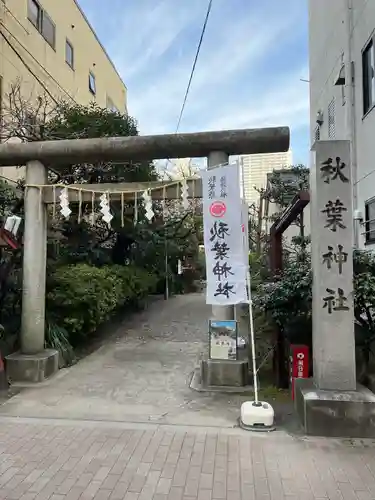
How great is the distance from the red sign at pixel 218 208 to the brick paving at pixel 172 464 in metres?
2.92

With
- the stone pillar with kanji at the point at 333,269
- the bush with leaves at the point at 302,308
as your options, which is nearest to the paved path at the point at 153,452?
the stone pillar with kanji at the point at 333,269

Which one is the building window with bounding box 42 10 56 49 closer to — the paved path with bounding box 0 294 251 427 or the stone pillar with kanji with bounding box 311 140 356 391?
the paved path with bounding box 0 294 251 427

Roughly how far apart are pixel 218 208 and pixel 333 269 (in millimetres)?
1871

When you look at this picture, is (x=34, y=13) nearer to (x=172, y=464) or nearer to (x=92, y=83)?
(x=92, y=83)

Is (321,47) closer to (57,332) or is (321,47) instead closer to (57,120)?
(57,120)

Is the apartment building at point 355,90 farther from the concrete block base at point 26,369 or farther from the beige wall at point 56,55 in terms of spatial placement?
the beige wall at point 56,55

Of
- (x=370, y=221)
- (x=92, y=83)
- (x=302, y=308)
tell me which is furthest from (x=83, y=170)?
(x=92, y=83)

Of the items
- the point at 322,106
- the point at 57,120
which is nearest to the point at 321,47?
the point at 322,106

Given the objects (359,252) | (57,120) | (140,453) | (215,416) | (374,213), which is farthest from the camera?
(57,120)

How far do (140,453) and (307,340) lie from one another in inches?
127

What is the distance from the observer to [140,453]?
14.3 feet

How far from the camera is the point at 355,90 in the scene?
10.5 m

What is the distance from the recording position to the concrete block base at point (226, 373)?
6.50m

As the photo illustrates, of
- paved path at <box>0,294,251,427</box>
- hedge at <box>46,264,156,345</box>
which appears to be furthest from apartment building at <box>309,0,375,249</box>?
hedge at <box>46,264,156,345</box>
